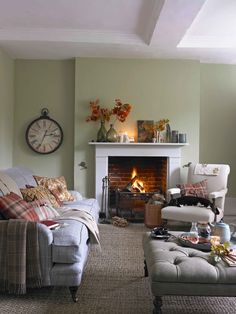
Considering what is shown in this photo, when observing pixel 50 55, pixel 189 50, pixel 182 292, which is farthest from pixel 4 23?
pixel 182 292

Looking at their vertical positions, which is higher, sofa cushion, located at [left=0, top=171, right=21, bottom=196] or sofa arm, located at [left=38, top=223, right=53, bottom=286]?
sofa cushion, located at [left=0, top=171, right=21, bottom=196]

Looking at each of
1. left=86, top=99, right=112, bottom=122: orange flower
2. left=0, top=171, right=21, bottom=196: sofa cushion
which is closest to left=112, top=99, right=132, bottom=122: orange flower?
left=86, top=99, right=112, bottom=122: orange flower

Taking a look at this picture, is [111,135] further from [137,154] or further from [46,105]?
[46,105]

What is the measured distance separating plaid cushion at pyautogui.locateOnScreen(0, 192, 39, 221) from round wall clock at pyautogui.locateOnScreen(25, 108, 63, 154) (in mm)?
2739

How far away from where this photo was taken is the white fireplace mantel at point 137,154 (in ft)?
17.9

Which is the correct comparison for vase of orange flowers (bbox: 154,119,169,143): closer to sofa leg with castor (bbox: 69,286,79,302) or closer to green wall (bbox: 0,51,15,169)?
green wall (bbox: 0,51,15,169)

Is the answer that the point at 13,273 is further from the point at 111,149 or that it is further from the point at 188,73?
the point at 188,73

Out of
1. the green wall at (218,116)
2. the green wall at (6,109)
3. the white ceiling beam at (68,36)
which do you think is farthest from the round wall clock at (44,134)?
the green wall at (218,116)

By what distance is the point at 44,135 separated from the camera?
5621 millimetres

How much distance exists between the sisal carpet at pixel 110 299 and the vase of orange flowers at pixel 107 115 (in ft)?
8.16

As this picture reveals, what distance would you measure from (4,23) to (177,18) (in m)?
2.29

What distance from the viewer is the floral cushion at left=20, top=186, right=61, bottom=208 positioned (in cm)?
353

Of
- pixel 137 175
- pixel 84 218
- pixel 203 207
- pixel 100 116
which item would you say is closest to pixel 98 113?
pixel 100 116

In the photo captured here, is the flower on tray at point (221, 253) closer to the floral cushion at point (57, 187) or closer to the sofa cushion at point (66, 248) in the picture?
the sofa cushion at point (66, 248)
